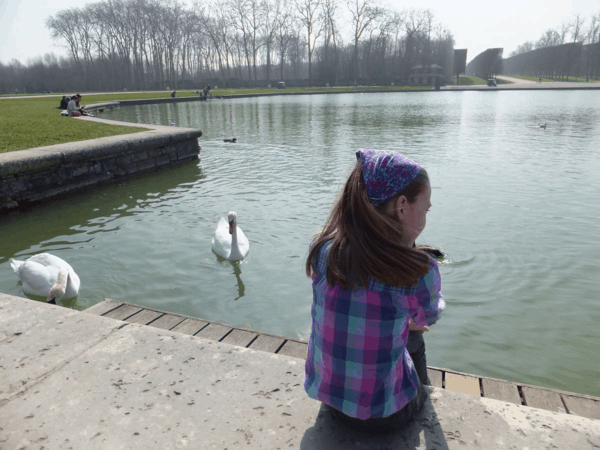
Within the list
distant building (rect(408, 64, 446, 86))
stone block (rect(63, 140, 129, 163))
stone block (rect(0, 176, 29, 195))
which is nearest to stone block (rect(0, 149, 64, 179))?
stone block (rect(0, 176, 29, 195))

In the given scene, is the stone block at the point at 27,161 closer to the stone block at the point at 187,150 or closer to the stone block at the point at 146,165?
the stone block at the point at 146,165

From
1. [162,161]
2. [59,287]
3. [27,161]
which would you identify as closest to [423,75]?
[162,161]

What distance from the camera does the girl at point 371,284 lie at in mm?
1525

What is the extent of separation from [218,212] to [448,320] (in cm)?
454

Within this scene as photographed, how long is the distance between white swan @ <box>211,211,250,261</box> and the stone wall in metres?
4.04

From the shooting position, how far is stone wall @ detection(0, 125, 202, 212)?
725 centimetres

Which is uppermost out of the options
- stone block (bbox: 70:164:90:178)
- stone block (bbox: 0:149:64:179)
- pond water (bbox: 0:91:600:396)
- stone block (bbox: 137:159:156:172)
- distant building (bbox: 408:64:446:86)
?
distant building (bbox: 408:64:446:86)

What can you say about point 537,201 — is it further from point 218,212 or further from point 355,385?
point 355,385

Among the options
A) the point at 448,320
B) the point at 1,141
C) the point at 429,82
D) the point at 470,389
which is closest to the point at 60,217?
the point at 1,141

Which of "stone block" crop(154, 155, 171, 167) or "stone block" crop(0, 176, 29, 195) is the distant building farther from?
"stone block" crop(0, 176, 29, 195)

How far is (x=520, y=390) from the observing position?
2414 mm

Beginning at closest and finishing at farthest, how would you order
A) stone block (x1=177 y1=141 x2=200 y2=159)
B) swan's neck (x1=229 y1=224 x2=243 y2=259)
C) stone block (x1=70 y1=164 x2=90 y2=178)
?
1. swan's neck (x1=229 y1=224 x2=243 y2=259)
2. stone block (x1=70 y1=164 x2=90 y2=178)
3. stone block (x1=177 y1=141 x2=200 y2=159)

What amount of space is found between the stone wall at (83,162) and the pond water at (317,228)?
→ 283 mm

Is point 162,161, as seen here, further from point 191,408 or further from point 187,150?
point 191,408
